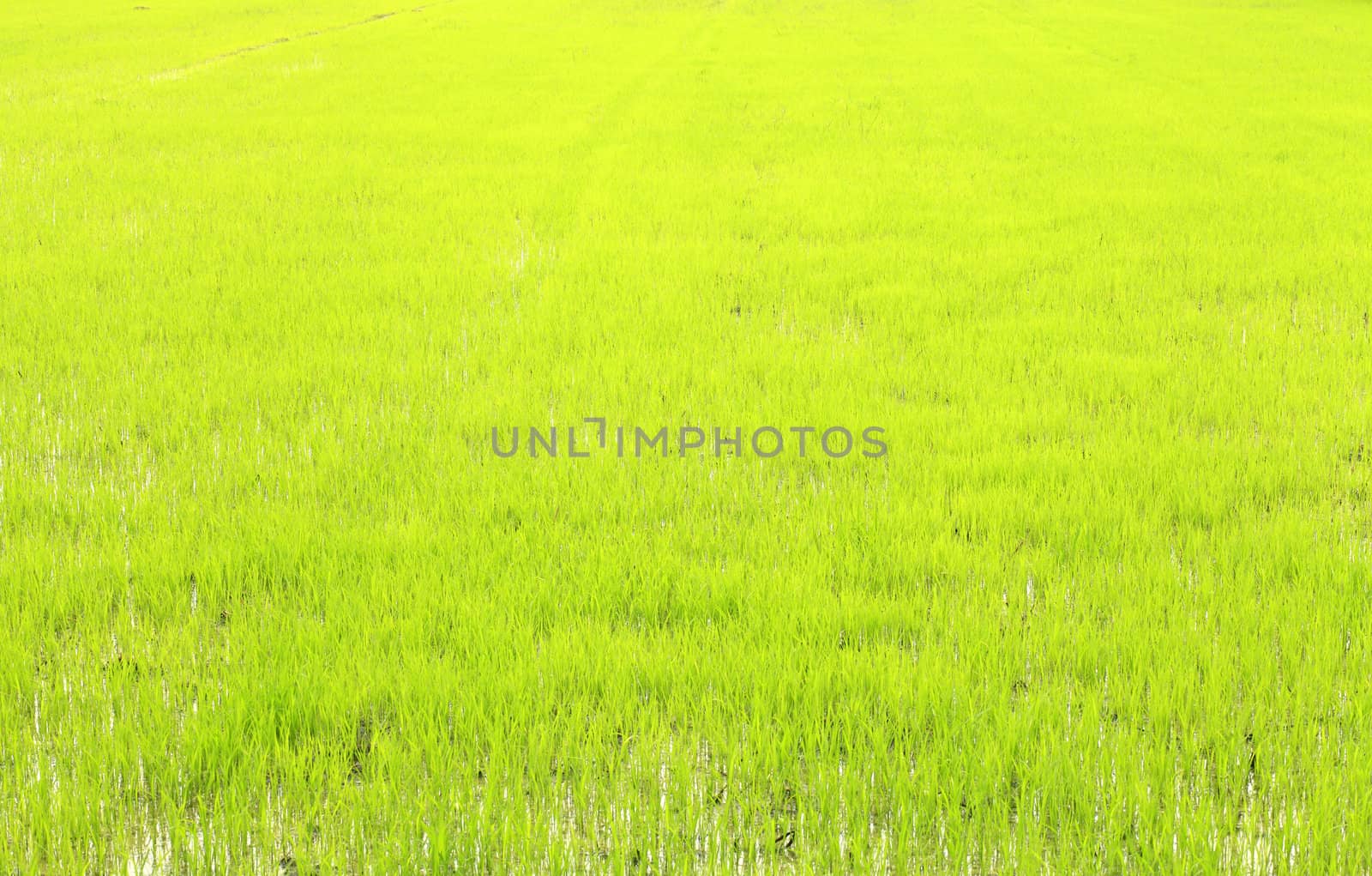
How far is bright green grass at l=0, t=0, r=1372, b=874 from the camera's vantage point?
2.20 meters

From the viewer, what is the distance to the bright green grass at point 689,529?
2.20m

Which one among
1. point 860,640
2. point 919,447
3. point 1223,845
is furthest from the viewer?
point 919,447

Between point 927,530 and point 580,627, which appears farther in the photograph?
point 927,530

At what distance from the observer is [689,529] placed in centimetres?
338

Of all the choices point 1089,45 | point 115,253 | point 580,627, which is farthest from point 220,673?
point 1089,45

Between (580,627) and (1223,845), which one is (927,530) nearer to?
(580,627)

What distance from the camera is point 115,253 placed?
678cm

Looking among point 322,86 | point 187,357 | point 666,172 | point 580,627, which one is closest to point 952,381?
point 580,627

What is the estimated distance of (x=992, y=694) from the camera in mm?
2502

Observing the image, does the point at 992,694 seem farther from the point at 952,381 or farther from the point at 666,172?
the point at 666,172

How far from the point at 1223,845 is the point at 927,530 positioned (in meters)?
1.42

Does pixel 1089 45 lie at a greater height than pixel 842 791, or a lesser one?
greater

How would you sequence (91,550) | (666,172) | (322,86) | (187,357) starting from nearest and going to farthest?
(91,550), (187,357), (666,172), (322,86)

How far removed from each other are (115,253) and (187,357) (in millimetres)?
2398
